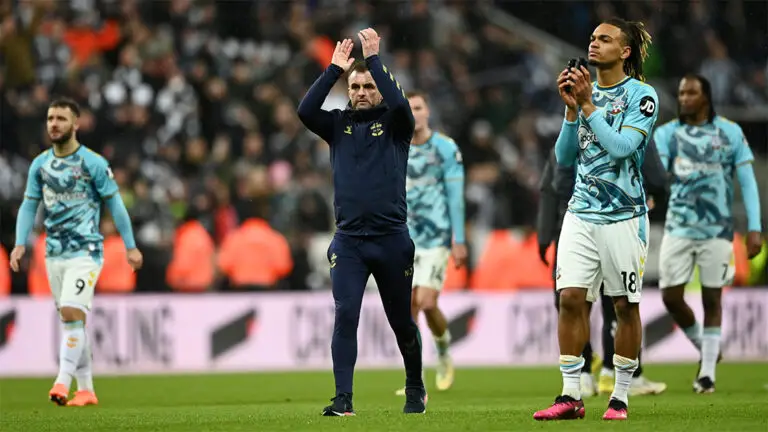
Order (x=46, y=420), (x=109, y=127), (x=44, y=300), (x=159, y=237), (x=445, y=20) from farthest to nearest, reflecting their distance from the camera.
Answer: (x=445, y=20) < (x=109, y=127) < (x=159, y=237) < (x=44, y=300) < (x=46, y=420)

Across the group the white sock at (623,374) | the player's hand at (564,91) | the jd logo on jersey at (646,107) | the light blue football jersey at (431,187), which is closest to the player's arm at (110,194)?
the light blue football jersey at (431,187)

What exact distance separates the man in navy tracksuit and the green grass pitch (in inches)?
28.1

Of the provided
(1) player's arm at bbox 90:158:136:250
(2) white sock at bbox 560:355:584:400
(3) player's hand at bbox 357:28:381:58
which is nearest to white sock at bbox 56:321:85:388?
(1) player's arm at bbox 90:158:136:250

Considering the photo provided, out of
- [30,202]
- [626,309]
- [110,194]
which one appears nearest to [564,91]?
[626,309]

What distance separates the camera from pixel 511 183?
69.2 feet

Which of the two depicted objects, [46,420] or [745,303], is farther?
[745,303]

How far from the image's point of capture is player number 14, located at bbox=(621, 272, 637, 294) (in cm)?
836

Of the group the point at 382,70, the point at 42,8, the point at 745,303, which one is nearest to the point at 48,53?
the point at 42,8

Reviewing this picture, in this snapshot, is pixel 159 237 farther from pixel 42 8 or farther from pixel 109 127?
pixel 42 8

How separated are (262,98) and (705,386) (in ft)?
37.5

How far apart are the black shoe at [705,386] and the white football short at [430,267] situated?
263 centimetres

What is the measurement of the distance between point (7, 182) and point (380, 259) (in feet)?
39.2

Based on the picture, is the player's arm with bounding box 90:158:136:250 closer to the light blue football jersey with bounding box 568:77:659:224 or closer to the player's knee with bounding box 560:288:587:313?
the player's knee with bounding box 560:288:587:313

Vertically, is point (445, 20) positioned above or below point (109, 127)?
above
